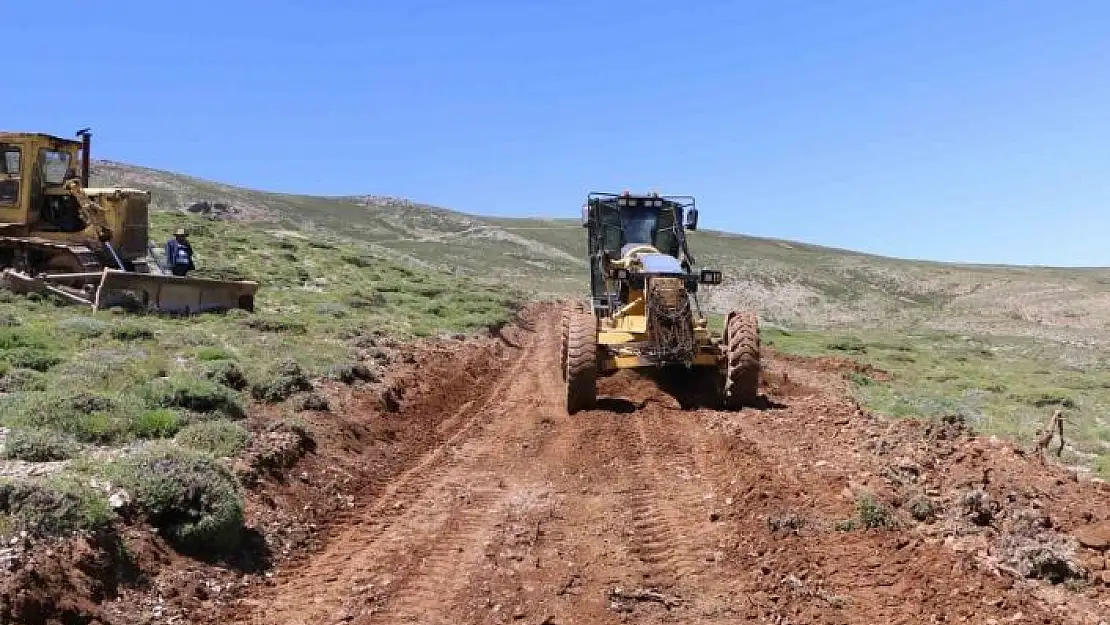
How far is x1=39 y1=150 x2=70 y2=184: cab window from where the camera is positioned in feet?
59.8

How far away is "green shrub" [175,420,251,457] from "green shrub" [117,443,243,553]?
0.98 m

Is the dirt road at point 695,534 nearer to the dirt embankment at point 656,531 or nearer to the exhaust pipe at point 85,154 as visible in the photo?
the dirt embankment at point 656,531

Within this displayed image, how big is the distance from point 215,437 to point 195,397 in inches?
60.8

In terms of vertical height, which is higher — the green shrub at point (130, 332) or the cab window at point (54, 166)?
the cab window at point (54, 166)

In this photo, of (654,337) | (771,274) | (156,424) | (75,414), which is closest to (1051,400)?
(654,337)

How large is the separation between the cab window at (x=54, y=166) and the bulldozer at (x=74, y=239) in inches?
0.8

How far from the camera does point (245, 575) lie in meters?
6.66

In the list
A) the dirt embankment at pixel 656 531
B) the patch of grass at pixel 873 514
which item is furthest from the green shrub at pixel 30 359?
the patch of grass at pixel 873 514

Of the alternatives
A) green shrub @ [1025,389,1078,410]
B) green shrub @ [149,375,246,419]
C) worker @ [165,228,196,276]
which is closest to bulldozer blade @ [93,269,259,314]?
worker @ [165,228,196,276]

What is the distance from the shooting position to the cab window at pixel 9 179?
17.9m

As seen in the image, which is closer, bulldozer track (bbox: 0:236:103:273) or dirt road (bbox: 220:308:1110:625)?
dirt road (bbox: 220:308:1110:625)

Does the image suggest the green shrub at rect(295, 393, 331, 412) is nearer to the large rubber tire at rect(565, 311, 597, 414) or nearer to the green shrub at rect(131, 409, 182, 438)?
the green shrub at rect(131, 409, 182, 438)

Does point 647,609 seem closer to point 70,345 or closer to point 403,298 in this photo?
point 70,345

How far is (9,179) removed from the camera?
17891mm
